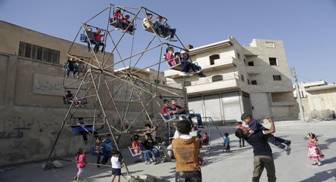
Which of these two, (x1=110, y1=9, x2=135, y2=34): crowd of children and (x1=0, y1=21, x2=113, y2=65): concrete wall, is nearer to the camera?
(x1=110, y1=9, x2=135, y2=34): crowd of children

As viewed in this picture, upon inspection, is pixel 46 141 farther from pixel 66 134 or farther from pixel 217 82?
pixel 217 82

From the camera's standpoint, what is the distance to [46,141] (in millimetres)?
14367

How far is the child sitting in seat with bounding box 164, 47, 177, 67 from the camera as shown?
1083cm

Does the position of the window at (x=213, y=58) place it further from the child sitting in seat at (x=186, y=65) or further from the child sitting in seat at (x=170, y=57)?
the child sitting in seat at (x=170, y=57)

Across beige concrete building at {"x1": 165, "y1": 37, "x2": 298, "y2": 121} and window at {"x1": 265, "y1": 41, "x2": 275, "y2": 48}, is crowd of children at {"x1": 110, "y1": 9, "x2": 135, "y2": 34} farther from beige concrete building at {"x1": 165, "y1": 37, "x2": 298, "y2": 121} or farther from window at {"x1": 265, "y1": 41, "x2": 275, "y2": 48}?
window at {"x1": 265, "y1": 41, "x2": 275, "y2": 48}

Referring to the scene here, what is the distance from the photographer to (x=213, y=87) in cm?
3766

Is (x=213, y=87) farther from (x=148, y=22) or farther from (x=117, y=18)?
(x=148, y=22)

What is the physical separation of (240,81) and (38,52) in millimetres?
26835

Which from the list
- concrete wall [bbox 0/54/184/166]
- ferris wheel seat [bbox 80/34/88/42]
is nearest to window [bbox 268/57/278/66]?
concrete wall [bbox 0/54/184/166]

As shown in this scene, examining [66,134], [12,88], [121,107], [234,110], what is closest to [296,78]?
[234,110]

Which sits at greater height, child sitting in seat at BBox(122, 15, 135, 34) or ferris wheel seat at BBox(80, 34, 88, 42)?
child sitting in seat at BBox(122, 15, 135, 34)

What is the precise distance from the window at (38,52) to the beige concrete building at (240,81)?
15601mm

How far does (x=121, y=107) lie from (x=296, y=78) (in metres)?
28.7

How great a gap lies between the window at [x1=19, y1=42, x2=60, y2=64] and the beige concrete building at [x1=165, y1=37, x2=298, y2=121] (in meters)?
15.6
